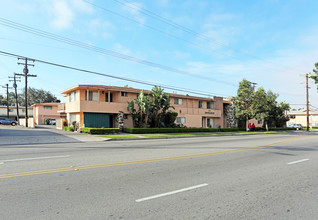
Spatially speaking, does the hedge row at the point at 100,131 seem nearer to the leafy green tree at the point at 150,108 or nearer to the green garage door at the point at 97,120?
the green garage door at the point at 97,120

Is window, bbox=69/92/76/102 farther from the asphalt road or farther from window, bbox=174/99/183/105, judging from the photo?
the asphalt road

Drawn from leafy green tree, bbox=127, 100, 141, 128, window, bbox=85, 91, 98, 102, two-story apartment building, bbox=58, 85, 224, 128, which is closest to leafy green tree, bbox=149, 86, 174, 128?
leafy green tree, bbox=127, 100, 141, 128

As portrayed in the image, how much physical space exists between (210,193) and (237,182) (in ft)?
4.29

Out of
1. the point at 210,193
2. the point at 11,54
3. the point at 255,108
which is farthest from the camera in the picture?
the point at 255,108

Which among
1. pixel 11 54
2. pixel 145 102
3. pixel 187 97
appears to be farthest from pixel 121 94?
pixel 11 54

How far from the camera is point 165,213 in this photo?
3916mm

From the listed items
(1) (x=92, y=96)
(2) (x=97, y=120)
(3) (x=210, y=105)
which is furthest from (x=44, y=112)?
(3) (x=210, y=105)

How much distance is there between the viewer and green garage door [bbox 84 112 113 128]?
91.1ft

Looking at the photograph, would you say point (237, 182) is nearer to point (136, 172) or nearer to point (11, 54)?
point (136, 172)

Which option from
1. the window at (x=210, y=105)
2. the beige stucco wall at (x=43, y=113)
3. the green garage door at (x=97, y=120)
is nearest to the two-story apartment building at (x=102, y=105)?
the green garage door at (x=97, y=120)

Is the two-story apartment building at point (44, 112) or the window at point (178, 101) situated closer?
the window at point (178, 101)

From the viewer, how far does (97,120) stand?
28.5 m

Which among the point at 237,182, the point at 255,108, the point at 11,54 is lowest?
the point at 237,182

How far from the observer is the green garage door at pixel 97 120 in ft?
91.1
